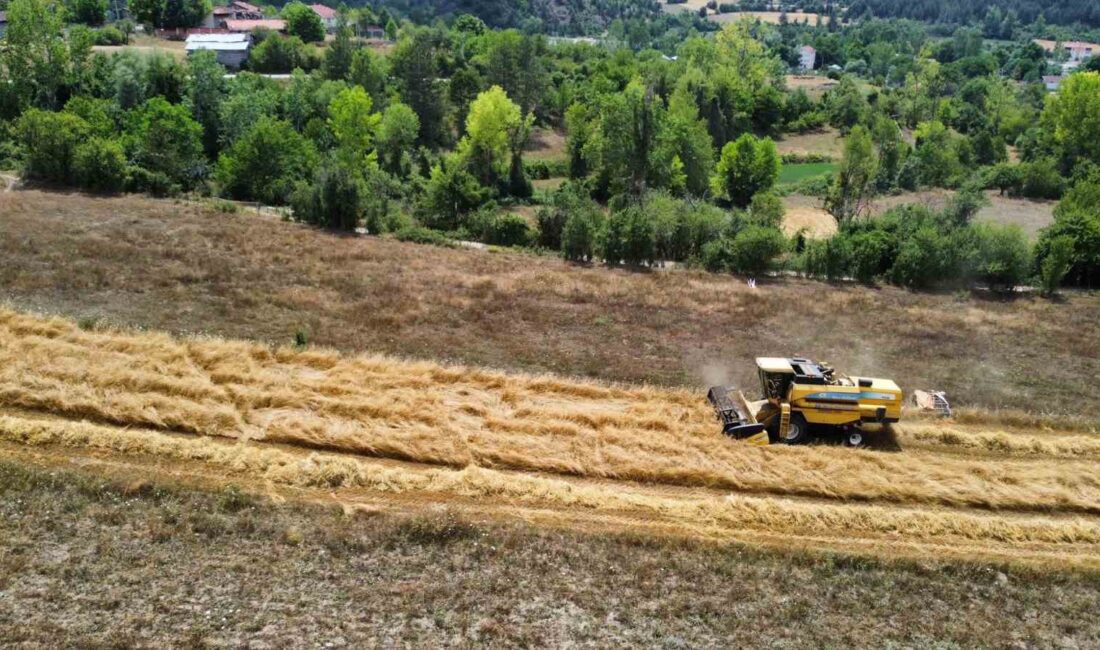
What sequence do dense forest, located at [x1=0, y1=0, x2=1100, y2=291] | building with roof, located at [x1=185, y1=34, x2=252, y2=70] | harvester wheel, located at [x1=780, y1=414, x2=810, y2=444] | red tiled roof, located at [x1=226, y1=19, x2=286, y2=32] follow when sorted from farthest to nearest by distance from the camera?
red tiled roof, located at [x1=226, y1=19, x2=286, y2=32] → building with roof, located at [x1=185, y1=34, x2=252, y2=70] → dense forest, located at [x1=0, y1=0, x2=1100, y2=291] → harvester wheel, located at [x1=780, y1=414, x2=810, y2=444]

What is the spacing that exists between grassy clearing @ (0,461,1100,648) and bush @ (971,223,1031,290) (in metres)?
19.3

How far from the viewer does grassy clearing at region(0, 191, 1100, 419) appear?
23094 mm

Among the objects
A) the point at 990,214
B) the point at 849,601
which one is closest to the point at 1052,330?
the point at 849,601

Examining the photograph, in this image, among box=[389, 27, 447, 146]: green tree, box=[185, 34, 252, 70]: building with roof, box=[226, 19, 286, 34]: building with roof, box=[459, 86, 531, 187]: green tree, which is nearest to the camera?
box=[459, 86, 531, 187]: green tree

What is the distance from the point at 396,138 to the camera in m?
52.6

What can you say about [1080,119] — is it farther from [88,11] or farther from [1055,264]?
[88,11]

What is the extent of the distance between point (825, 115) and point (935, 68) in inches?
506

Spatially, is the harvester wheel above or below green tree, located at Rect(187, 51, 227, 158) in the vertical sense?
below

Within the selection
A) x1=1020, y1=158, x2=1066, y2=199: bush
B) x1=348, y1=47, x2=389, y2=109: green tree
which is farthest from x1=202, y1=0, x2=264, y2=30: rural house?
x1=1020, y1=158, x2=1066, y2=199: bush

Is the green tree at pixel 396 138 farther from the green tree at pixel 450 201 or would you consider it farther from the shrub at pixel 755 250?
the shrub at pixel 755 250

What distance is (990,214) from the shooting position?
173 feet

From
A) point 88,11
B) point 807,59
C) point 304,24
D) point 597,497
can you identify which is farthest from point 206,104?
point 807,59

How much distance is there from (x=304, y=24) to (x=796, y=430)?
3065 inches

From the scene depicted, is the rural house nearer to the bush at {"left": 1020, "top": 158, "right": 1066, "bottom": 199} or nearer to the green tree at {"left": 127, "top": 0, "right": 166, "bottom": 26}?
the green tree at {"left": 127, "top": 0, "right": 166, "bottom": 26}
